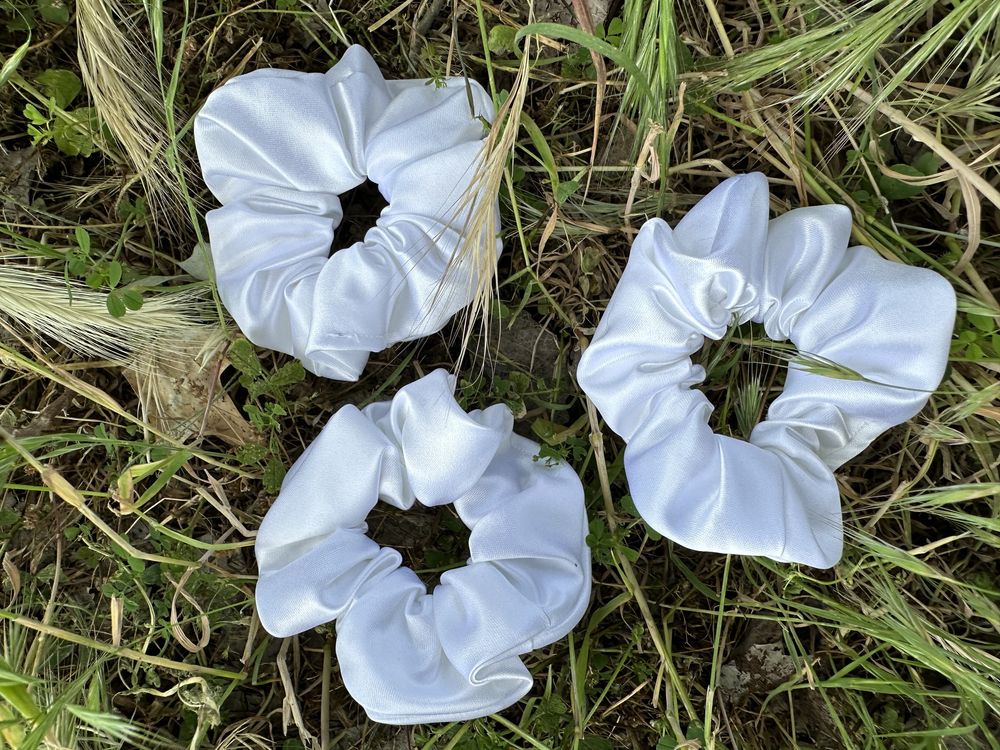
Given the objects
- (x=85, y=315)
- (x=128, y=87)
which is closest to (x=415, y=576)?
(x=85, y=315)

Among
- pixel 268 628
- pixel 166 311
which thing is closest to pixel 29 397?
pixel 166 311

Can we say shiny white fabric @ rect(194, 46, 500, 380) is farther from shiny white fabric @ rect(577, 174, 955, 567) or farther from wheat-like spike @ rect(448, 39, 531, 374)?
shiny white fabric @ rect(577, 174, 955, 567)

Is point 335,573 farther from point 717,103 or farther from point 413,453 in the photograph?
point 717,103

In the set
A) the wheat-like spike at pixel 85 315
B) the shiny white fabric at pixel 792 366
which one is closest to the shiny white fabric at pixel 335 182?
the wheat-like spike at pixel 85 315

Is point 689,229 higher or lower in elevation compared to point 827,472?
higher

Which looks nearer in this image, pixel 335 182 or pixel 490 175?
pixel 490 175

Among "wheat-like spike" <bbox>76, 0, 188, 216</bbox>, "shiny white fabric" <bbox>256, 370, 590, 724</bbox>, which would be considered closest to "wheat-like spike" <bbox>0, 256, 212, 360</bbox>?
"wheat-like spike" <bbox>76, 0, 188, 216</bbox>

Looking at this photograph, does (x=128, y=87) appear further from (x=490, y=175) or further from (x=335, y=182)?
(x=490, y=175)
